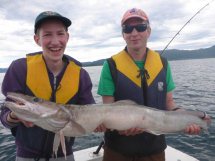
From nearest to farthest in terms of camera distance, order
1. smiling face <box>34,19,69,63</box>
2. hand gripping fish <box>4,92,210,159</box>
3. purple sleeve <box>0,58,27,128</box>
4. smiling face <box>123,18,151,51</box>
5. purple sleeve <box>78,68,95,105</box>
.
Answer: hand gripping fish <box>4,92,210,159</box> < purple sleeve <box>0,58,27,128</box> < smiling face <box>34,19,69,63</box> < purple sleeve <box>78,68,95,105</box> < smiling face <box>123,18,151,51</box>

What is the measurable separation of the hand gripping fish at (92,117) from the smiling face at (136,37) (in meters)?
1.15

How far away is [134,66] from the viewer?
5.70 meters

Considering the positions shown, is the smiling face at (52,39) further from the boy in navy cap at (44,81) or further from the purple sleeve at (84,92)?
the purple sleeve at (84,92)

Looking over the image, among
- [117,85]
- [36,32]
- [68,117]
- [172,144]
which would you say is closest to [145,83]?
[117,85]

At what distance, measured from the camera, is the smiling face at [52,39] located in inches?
187

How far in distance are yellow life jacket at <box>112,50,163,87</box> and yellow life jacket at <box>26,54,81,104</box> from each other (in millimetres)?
936

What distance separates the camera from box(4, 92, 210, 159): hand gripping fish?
14.0 ft

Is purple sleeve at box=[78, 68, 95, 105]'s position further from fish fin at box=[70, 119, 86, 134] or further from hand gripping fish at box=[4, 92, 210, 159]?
fish fin at box=[70, 119, 86, 134]

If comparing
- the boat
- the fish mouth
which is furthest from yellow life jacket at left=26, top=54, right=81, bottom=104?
the boat

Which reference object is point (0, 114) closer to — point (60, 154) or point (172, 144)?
point (60, 154)

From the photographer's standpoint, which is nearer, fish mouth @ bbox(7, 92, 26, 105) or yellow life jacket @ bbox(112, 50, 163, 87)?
fish mouth @ bbox(7, 92, 26, 105)

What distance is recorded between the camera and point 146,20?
5598mm

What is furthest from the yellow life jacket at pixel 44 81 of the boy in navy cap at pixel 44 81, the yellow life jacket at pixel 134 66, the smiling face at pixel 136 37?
the smiling face at pixel 136 37

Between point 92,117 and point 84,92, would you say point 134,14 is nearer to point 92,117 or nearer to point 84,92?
point 84,92
